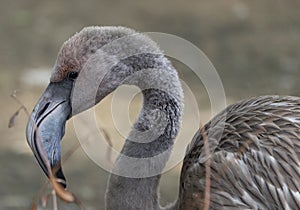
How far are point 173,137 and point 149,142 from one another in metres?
0.13

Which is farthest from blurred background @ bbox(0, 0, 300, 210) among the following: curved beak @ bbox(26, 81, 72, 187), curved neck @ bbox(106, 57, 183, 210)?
curved beak @ bbox(26, 81, 72, 187)

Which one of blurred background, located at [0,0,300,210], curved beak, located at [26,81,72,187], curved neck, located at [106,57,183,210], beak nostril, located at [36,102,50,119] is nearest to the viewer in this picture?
curved beak, located at [26,81,72,187]

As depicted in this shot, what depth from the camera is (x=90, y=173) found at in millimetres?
6996

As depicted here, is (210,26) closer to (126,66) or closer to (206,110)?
(206,110)

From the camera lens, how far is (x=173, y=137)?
438 centimetres

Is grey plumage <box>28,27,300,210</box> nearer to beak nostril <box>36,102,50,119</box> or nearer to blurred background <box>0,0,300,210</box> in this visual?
beak nostril <box>36,102,50,119</box>

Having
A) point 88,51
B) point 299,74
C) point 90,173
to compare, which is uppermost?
point 299,74

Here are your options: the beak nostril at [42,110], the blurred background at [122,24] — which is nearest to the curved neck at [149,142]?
the beak nostril at [42,110]

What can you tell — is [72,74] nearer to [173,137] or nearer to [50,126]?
[50,126]

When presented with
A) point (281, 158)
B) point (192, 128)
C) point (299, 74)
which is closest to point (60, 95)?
point (281, 158)

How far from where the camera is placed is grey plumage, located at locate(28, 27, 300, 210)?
4.16m

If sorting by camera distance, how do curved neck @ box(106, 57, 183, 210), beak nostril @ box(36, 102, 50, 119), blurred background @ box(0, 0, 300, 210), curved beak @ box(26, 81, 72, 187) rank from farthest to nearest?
blurred background @ box(0, 0, 300, 210)
curved neck @ box(106, 57, 183, 210)
beak nostril @ box(36, 102, 50, 119)
curved beak @ box(26, 81, 72, 187)

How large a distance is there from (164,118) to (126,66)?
0.34m

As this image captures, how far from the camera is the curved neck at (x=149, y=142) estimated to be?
4.33 metres
